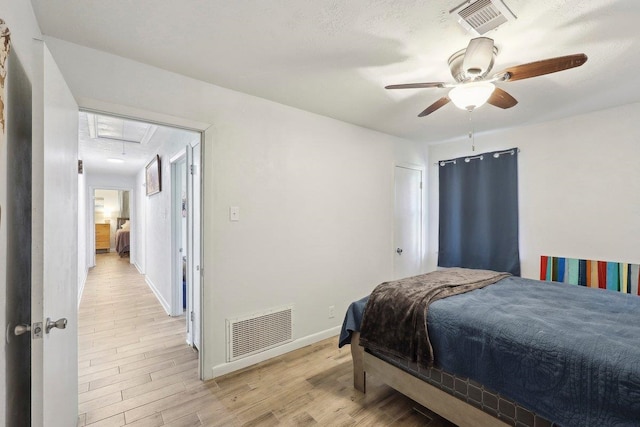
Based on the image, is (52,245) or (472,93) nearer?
(52,245)

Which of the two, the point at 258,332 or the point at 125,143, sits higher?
the point at 125,143

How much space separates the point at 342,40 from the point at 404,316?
178cm

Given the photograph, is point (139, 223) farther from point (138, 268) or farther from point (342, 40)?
point (342, 40)

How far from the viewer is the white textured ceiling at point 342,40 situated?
1483 mm

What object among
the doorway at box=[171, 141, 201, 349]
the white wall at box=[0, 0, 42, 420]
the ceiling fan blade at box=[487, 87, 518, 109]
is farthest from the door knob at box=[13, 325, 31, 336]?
the ceiling fan blade at box=[487, 87, 518, 109]

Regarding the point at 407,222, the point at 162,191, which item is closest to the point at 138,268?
the point at 162,191

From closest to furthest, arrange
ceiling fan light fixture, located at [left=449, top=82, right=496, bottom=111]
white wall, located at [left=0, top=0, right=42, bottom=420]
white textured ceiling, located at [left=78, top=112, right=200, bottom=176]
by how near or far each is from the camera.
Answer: white wall, located at [left=0, top=0, right=42, bottom=420], ceiling fan light fixture, located at [left=449, top=82, right=496, bottom=111], white textured ceiling, located at [left=78, top=112, right=200, bottom=176]

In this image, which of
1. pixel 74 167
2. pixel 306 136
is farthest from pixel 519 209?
pixel 74 167

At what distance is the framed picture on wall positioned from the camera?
430cm

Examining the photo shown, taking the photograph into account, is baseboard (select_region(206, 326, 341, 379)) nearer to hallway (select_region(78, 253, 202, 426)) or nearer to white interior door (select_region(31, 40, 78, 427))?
hallway (select_region(78, 253, 202, 426))

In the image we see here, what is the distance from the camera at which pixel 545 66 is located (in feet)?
4.93

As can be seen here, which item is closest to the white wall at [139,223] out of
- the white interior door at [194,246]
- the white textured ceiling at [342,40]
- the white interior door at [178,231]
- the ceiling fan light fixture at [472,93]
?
the white interior door at [178,231]

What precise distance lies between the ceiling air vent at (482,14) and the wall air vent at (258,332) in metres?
2.57

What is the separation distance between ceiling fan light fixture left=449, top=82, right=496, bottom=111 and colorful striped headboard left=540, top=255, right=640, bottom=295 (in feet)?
7.93
